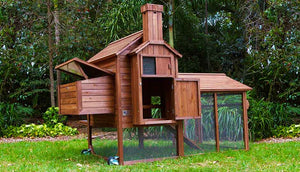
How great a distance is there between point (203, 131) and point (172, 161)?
1.30 m

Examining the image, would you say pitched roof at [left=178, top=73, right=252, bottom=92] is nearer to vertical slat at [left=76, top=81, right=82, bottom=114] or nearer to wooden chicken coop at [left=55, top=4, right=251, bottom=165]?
Answer: wooden chicken coop at [left=55, top=4, right=251, bottom=165]

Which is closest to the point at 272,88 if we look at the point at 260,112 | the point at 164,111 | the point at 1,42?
the point at 260,112

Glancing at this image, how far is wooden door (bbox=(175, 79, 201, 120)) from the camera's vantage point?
7508 mm

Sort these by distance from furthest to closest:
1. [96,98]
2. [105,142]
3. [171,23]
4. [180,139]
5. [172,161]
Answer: [171,23] < [105,142] < [180,139] < [172,161] < [96,98]

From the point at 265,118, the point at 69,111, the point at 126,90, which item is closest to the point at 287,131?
the point at 265,118

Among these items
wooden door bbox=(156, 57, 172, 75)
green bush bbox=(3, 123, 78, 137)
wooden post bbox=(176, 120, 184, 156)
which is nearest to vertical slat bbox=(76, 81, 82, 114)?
wooden door bbox=(156, 57, 172, 75)

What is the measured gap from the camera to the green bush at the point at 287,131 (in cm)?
1127

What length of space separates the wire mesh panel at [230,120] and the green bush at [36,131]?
581 centimetres

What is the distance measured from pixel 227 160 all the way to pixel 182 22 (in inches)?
345

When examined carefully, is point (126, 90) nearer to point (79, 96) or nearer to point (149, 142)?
point (79, 96)

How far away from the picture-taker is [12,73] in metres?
14.5

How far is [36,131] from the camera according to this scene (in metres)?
12.0

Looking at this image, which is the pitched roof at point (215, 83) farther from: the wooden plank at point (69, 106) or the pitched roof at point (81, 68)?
the wooden plank at point (69, 106)

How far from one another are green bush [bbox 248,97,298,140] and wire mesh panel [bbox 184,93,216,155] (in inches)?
117
